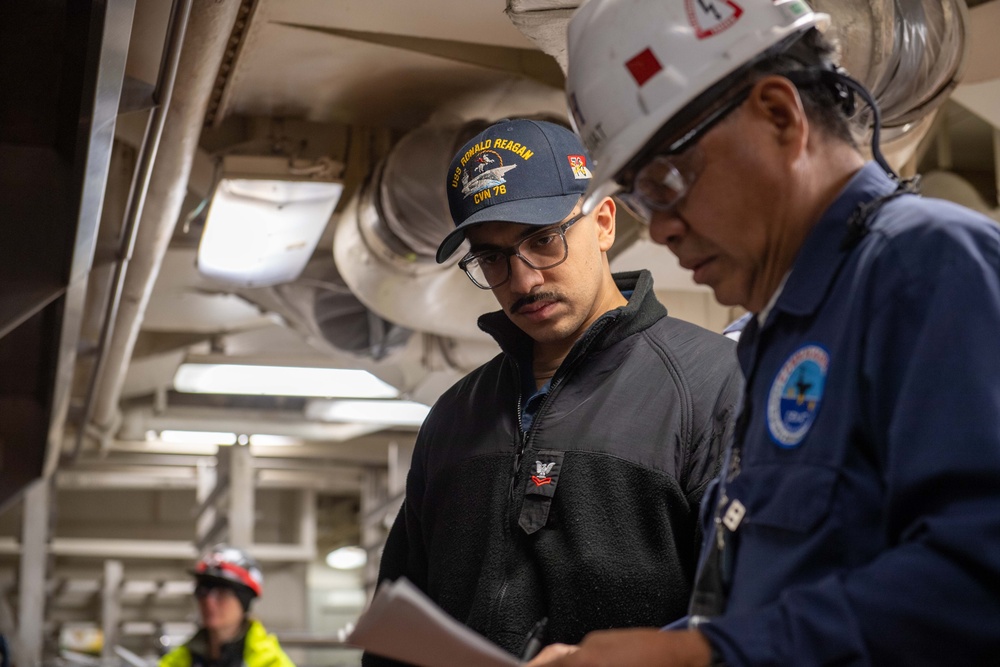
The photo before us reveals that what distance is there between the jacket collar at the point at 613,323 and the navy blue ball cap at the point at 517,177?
156 mm

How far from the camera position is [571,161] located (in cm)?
192

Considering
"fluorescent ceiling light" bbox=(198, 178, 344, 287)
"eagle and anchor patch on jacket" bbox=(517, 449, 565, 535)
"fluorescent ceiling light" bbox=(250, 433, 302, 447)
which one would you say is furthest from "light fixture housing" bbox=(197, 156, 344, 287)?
"fluorescent ceiling light" bbox=(250, 433, 302, 447)

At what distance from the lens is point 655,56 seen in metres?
1.23

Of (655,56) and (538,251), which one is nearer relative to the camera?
(655,56)

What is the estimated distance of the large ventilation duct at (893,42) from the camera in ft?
8.38

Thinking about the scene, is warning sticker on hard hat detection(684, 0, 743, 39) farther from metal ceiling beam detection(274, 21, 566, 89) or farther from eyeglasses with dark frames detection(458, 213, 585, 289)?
metal ceiling beam detection(274, 21, 566, 89)

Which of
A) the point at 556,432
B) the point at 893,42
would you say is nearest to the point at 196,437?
the point at 893,42

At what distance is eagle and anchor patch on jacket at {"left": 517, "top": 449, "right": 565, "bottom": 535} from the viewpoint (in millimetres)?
1666

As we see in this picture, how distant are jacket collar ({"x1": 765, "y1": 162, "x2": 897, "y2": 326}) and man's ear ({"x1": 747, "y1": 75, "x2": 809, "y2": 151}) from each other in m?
0.07

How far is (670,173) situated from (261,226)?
3058 millimetres


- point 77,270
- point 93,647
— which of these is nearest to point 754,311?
point 77,270

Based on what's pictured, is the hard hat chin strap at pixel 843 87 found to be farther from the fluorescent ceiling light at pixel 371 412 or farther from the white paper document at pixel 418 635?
the fluorescent ceiling light at pixel 371 412

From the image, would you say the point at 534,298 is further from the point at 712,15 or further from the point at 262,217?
the point at 262,217

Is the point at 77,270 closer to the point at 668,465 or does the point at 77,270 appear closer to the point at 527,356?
the point at 527,356
